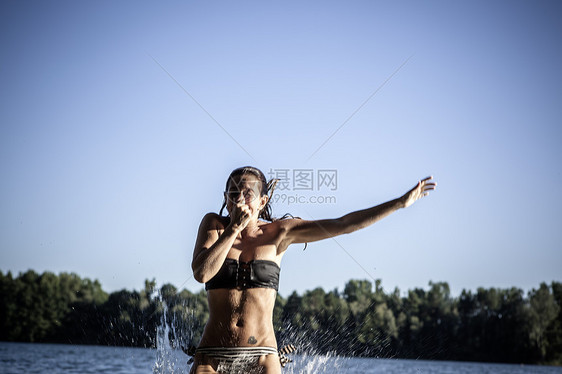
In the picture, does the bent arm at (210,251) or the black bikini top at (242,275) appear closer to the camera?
the bent arm at (210,251)

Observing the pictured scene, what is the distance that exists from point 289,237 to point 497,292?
67.3 meters

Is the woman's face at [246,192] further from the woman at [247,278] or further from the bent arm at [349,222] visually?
the bent arm at [349,222]

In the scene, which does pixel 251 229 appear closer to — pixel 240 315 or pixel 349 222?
pixel 240 315

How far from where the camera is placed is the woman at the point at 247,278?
4.64 metres

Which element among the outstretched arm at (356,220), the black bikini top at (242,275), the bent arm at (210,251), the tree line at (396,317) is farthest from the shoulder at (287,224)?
the tree line at (396,317)

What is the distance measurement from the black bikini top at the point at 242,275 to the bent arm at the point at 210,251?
0.72 feet

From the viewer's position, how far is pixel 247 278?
15.6 ft

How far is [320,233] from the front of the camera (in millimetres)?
4848

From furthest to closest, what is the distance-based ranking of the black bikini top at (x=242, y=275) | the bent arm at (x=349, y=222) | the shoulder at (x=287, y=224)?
1. the shoulder at (x=287, y=224)
2. the black bikini top at (x=242, y=275)
3. the bent arm at (x=349, y=222)

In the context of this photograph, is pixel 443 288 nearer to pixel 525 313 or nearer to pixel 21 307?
pixel 525 313

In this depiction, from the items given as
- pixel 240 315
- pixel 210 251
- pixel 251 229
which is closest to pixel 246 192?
pixel 251 229

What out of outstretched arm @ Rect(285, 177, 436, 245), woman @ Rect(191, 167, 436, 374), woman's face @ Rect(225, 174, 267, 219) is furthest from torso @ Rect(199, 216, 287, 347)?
outstretched arm @ Rect(285, 177, 436, 245)

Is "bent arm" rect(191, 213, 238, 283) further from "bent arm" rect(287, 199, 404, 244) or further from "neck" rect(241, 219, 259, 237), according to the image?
"bent arm" rect(287, 199, 404, 244)

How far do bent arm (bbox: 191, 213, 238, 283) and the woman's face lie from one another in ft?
0.93
